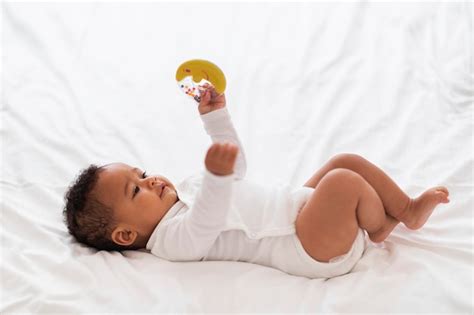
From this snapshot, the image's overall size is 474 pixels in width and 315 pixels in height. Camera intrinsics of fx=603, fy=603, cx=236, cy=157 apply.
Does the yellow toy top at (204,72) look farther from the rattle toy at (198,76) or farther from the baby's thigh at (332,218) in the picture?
the baby's thigh at (332,218)

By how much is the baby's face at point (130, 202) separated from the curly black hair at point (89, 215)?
0.01 meters

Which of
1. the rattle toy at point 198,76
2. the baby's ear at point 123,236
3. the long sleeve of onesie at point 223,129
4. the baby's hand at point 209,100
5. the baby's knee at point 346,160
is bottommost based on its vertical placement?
the baby's ear at point 123,236

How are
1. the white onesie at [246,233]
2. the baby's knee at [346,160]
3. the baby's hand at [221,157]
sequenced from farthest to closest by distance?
the baby's knee at [346,160] < the white onesie at [246,233] < the baby's hand at [221,157]

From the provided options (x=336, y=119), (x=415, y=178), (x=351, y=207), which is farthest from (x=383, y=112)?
(x=351, y=207)

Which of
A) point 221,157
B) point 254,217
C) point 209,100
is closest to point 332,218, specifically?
point 254,217

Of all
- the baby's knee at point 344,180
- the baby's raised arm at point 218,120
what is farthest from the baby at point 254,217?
the baby's raised arm at point 218,120

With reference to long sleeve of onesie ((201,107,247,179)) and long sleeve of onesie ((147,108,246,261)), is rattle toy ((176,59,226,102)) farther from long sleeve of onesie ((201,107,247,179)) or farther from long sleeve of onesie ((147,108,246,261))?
long sleeve of onesie ((147,108,246,261))

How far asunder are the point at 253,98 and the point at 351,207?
73 centimetres

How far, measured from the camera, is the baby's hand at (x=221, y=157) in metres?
1.08

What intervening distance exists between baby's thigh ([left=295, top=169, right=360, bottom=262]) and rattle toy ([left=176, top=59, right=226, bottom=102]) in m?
0.38

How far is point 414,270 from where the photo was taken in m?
1.17

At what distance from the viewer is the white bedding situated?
3.77 ft

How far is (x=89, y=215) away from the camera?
1.26m

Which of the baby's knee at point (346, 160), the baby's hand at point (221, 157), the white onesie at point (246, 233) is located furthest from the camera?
the baby's knee at point (346, 160)
